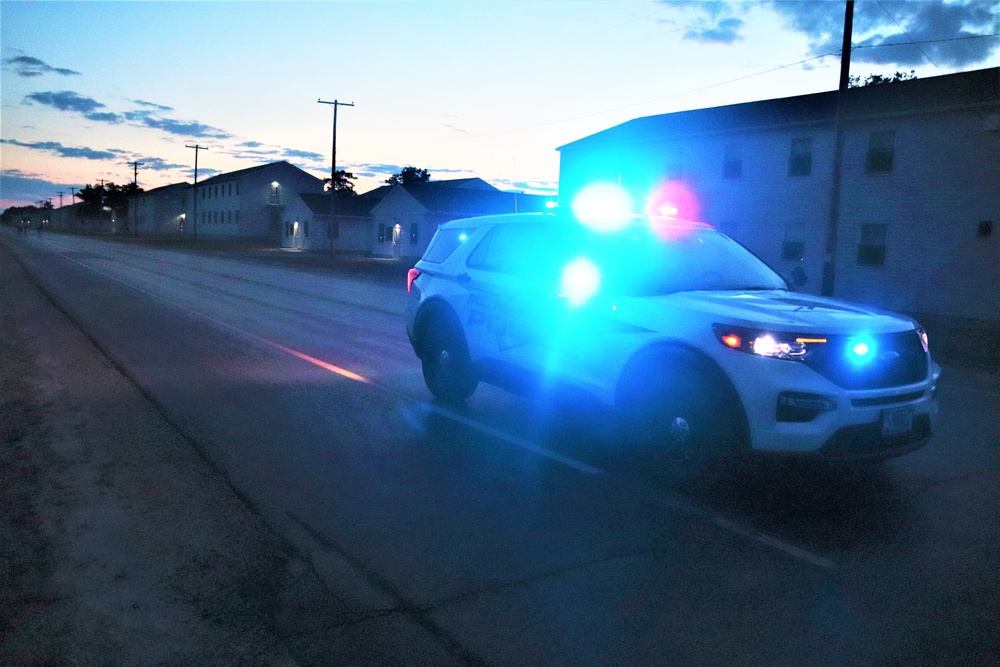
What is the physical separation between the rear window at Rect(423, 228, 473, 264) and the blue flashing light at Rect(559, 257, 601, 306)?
1.89 metres

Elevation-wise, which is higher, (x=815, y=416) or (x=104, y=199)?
(x=104, y=199)

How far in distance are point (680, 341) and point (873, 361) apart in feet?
3.81

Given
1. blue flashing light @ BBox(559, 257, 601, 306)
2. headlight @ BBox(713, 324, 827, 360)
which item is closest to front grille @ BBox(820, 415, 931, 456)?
headlight @ BBox(713, 324, 827, 360)

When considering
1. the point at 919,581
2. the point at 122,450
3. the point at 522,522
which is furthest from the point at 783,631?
the point at 122,450

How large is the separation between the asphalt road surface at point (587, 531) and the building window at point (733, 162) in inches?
834

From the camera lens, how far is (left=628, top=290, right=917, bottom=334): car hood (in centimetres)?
500

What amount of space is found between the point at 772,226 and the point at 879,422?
24501 millimetres

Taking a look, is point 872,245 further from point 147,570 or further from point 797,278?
point 147,570

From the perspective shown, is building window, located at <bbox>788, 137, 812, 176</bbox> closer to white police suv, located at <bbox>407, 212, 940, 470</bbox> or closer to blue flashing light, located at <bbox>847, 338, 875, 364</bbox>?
white police suv, located at <bbox>407, 212, 940, 470</bbox>

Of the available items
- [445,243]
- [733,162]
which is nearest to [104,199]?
[733,162]

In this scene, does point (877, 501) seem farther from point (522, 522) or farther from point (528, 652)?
point (528, 652)

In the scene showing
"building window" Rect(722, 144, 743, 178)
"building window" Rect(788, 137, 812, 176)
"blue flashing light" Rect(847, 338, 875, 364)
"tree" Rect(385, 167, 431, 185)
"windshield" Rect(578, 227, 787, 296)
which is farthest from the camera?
"tree" Rect(385, 167, 431, 185)

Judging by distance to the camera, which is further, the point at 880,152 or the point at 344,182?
the point at 344,182

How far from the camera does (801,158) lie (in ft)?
89.0
